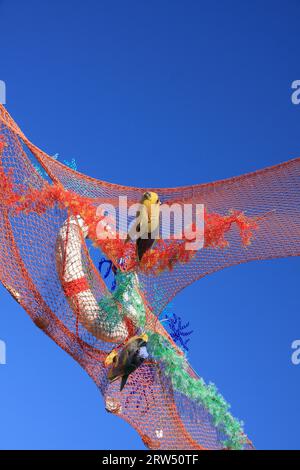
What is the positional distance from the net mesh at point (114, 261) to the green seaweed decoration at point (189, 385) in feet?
0.10

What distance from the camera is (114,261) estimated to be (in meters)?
6.07

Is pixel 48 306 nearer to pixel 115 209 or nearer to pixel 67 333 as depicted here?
pixel 67 333

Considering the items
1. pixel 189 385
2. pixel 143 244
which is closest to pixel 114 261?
pixel 143 244

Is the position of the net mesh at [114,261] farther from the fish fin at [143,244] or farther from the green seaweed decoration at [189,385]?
the fish fin at [143,244]

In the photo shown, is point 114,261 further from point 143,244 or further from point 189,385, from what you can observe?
point 189,385

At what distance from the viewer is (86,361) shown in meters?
6.41

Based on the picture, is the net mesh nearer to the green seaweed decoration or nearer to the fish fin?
the green seaweed decoration

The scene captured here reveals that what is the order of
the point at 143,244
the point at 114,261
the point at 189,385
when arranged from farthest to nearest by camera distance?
1. the point at 189,385
2. the point at 114,261
3. the point at 143,244

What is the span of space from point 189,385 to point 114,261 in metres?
1.01

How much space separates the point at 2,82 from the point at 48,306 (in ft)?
5.44

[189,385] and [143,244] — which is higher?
[143,244]

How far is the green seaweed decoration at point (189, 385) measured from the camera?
6.20m
